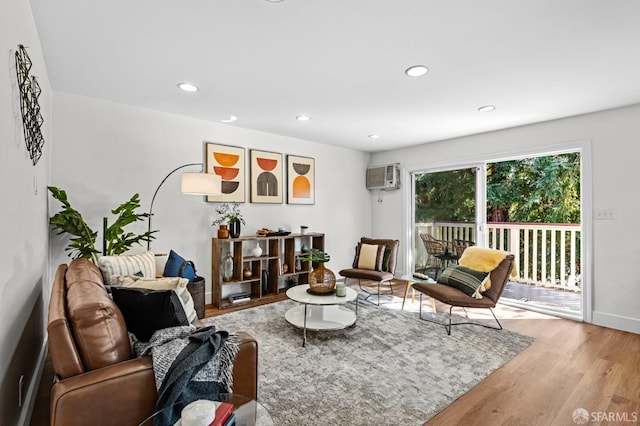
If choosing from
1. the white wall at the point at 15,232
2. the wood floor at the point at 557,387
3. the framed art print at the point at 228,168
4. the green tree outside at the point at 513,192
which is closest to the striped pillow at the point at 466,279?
the wood floor at the point at 557,387

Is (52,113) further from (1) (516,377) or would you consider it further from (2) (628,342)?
(2) (628,342)

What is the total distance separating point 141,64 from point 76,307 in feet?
6.72

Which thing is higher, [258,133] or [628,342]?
[258,133]

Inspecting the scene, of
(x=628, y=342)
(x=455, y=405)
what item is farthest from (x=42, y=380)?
(x=628, y=342)

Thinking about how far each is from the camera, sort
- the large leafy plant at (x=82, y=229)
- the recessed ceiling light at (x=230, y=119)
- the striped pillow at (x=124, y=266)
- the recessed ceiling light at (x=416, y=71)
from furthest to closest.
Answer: the recessed ceiling light at (x=230, y=119)
the large leafy plant at (x=82, y=229)
the recessed ceiling light at (x=416, y=71)
the striped pillow at (x=124, y=266)

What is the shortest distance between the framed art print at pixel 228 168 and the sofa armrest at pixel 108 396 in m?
3.01

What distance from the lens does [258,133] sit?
456 cm

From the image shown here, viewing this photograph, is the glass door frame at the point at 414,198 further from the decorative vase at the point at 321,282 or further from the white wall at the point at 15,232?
the white wall at the point at 15,232

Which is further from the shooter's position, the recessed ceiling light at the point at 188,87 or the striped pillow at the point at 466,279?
the striped pillow at the point at 466,279

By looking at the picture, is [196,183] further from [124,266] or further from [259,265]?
[259,265]

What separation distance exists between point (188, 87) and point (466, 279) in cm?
335

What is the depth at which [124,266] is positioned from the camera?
2500 mm

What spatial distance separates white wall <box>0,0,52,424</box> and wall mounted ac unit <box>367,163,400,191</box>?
15.3ft

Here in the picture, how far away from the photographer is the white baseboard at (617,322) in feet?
10.7
